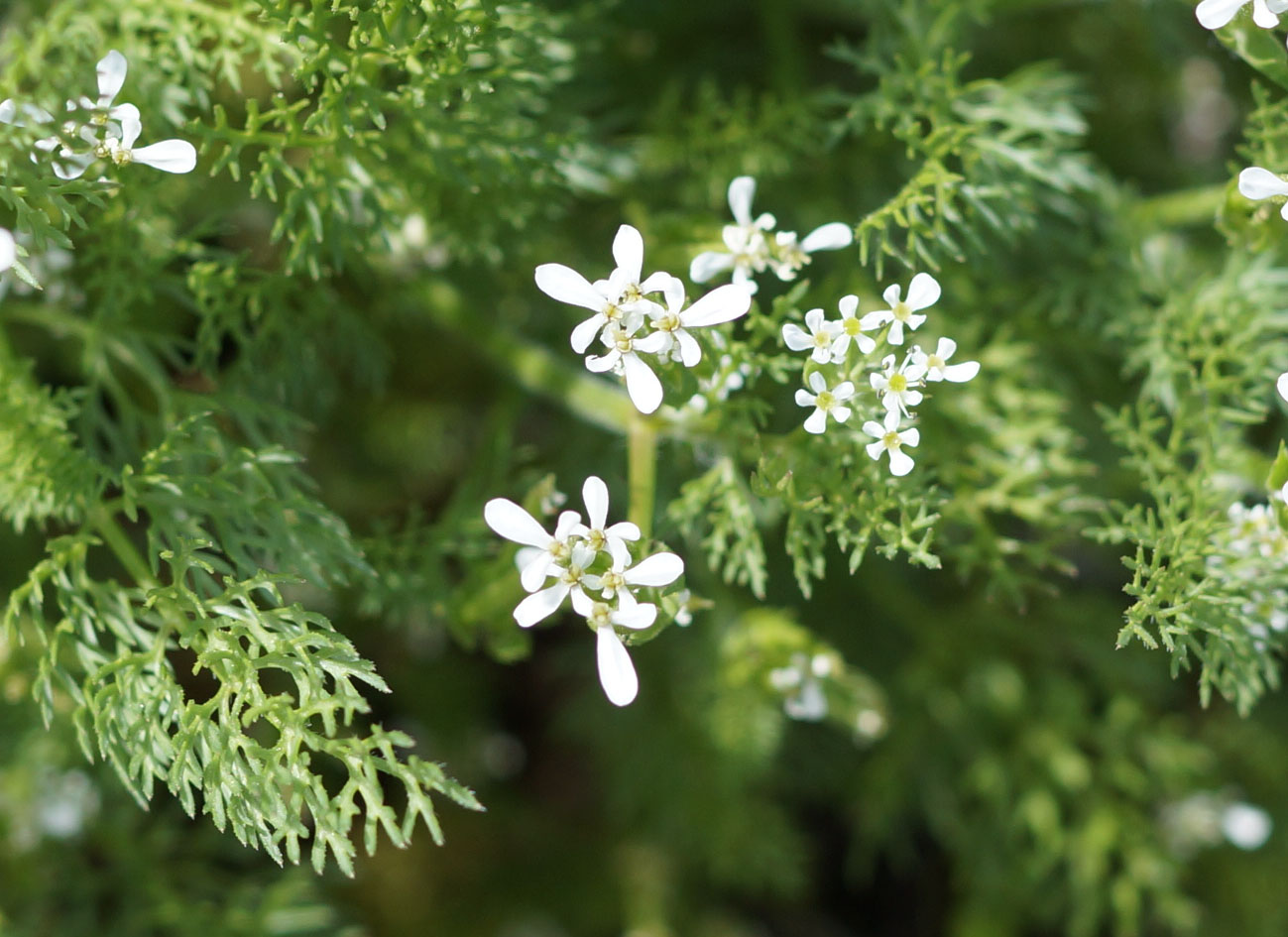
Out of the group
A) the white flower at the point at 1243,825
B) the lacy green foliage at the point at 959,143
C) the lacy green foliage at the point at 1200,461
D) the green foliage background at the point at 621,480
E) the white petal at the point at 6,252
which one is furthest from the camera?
the white flower at the point at 1243,825

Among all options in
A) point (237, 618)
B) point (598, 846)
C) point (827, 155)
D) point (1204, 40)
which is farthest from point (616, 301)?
point (598, 846)

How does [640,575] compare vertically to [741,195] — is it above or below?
below

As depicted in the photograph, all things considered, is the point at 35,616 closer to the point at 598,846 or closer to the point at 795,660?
the point at 795,660

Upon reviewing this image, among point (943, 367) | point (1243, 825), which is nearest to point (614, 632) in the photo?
point (943, 367)

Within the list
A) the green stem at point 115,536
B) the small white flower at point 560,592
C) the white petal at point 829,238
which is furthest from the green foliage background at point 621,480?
the small white flower at point 560,592

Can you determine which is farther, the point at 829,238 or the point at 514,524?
the point at 829,238

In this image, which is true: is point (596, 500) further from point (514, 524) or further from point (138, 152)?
point (138, 152)

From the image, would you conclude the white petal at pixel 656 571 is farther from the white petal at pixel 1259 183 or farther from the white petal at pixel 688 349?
the white petal at pixel 1259 183

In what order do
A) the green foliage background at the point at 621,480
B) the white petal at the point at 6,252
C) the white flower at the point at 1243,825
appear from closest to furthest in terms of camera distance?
the white petal at the point at 6,252 < the green foliage background at the point at 621,480 < the white flower at the point at 1243,825
